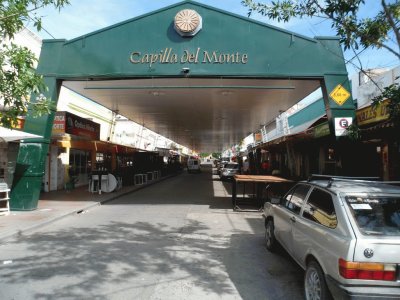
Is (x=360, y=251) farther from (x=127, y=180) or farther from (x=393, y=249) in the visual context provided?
(x=127, y=180)

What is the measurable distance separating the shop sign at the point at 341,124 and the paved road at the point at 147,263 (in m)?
3.65

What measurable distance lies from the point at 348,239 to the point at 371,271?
361 millimetres

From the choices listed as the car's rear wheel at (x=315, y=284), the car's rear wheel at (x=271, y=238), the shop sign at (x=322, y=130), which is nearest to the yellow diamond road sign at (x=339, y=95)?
the shop sign at (x=322, y=130)

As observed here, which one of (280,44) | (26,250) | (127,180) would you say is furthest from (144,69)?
(127,180)

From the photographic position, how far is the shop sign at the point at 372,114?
427 inches

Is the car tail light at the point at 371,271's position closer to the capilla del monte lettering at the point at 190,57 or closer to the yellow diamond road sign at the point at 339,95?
the yellow diamond road sign at the point at 339,95

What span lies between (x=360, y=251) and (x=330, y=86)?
9961 mm

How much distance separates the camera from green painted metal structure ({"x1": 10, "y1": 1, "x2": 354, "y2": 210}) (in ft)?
43.5

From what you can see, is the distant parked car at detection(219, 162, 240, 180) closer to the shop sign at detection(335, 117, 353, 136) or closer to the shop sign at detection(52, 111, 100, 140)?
the shop sign at detection(52, 111, 100, 140)

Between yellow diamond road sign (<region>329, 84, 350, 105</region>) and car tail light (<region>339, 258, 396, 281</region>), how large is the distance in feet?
31.4

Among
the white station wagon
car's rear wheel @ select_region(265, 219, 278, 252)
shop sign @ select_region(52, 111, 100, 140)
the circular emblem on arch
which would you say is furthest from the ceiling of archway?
the white station wagon

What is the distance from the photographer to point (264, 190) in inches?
699

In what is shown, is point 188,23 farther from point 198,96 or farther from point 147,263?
point 147,263

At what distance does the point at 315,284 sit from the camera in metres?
4.73
